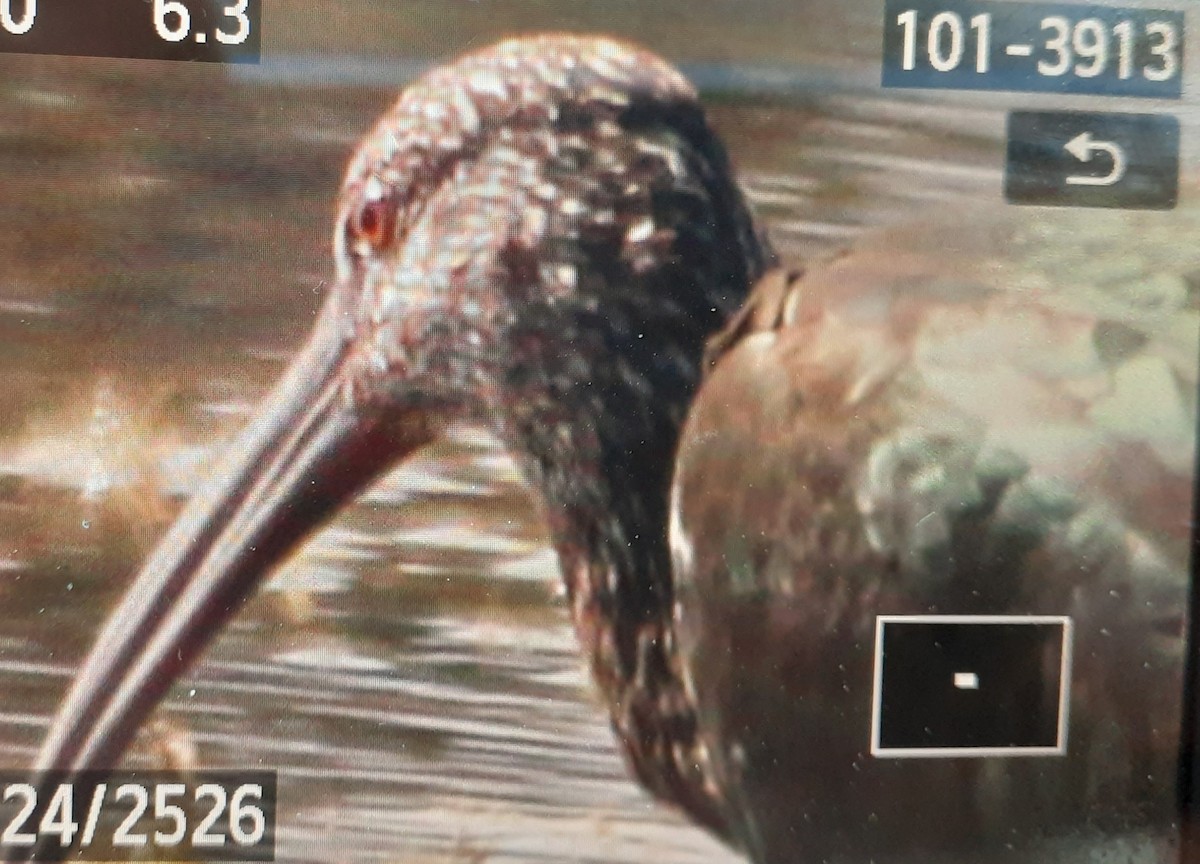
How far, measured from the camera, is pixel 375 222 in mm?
967

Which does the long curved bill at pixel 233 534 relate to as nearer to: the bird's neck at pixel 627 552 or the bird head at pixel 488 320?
the bird head at pixel 488 320

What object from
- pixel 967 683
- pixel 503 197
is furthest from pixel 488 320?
pixel 967 683

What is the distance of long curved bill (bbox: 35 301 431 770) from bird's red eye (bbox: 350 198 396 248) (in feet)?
0.19

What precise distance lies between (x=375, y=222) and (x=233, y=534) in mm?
254

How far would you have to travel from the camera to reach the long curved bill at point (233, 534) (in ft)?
3.14

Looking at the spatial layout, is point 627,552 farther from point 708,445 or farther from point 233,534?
point 233,534

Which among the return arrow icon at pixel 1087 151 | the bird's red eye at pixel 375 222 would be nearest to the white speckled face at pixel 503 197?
the bird's red eye at pixel 375 222

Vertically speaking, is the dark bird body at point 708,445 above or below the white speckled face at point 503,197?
below

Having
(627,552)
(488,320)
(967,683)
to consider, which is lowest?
(967,683)

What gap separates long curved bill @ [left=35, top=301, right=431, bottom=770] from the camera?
0.96m

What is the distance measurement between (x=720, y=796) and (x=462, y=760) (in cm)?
20

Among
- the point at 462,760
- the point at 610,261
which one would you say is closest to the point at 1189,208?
the point at 610,261

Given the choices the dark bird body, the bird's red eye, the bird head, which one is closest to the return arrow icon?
the dark bird body

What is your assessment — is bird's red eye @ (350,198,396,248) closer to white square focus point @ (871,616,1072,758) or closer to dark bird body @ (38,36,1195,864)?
dark bird body @ (38,36,1195,864)
